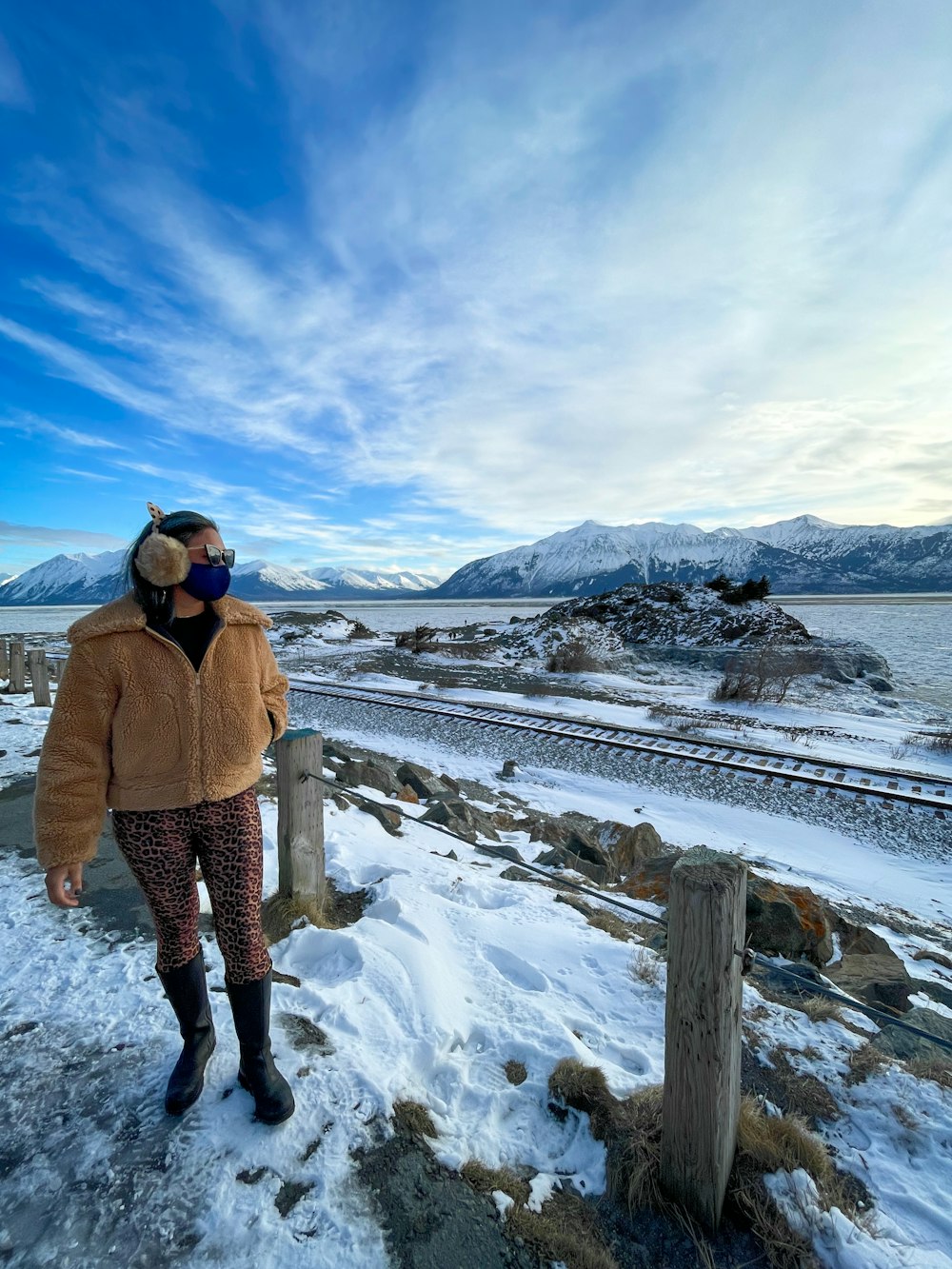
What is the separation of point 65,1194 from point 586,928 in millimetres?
2998

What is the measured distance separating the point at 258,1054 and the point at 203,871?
2.70ft

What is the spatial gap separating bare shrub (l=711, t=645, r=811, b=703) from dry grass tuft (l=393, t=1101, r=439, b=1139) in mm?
15799

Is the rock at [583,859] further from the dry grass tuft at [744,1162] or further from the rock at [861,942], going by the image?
the dry grass tuft at [744,1162]

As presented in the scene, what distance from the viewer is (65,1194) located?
1911 mm

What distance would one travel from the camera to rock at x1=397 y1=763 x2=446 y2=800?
7.81 meters

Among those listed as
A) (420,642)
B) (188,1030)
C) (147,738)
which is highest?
(147,738)

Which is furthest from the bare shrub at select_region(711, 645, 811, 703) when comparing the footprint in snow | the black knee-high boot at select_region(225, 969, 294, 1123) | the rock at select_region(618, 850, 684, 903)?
the black knee-high boot at select_region(225, 969, 294, 1123)

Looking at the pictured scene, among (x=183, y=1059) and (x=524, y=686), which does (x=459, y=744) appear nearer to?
(x=524, y=686)

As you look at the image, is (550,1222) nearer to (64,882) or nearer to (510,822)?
(64,882)

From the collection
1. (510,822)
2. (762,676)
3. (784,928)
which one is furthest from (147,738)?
(762,676)

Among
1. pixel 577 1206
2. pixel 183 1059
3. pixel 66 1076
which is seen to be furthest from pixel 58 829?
pixel 577 1206

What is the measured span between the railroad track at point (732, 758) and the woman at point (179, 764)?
8.45 meters

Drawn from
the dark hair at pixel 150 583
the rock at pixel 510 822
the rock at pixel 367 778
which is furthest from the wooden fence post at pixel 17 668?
the dark hair at pixel 150 583

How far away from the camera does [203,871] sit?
2096mm
